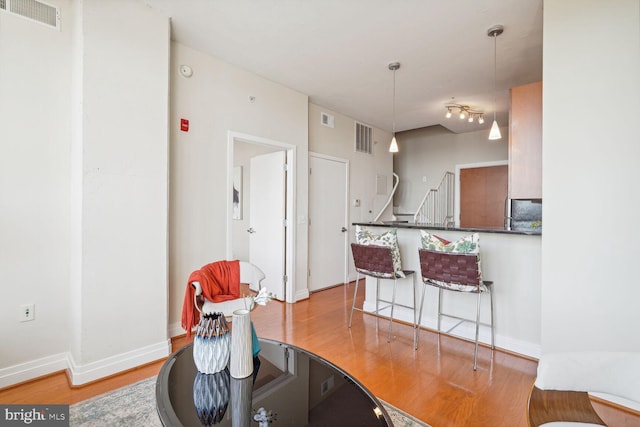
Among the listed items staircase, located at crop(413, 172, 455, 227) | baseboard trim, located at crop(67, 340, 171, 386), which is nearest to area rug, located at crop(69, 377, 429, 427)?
baseboard trim, located at crop(67, 340, 171, 386)

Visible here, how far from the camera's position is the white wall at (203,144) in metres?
2.90

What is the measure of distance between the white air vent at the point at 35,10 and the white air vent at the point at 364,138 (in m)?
3.95

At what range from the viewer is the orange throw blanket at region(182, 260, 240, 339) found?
2.41 m

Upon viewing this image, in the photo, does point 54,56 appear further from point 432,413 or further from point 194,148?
point 432,413

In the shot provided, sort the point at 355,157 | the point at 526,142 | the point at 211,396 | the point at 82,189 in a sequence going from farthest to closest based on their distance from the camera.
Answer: the point at 355,157 < the point at 526,142 < the point at 82,189 < the point at 211,396

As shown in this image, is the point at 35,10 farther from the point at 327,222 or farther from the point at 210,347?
the point at 327,222

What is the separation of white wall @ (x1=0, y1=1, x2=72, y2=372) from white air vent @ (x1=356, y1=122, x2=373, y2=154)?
390cm

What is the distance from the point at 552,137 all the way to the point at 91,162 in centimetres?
325

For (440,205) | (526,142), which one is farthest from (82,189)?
(440,205)

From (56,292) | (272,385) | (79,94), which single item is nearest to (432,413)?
(272,385)

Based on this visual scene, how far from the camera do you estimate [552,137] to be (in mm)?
2141

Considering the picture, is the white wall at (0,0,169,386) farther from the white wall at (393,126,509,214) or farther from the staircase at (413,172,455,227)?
the white wall at (393,126,509,214)

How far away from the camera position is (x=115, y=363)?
7.51ft

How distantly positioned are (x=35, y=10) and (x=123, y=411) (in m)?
2.78
